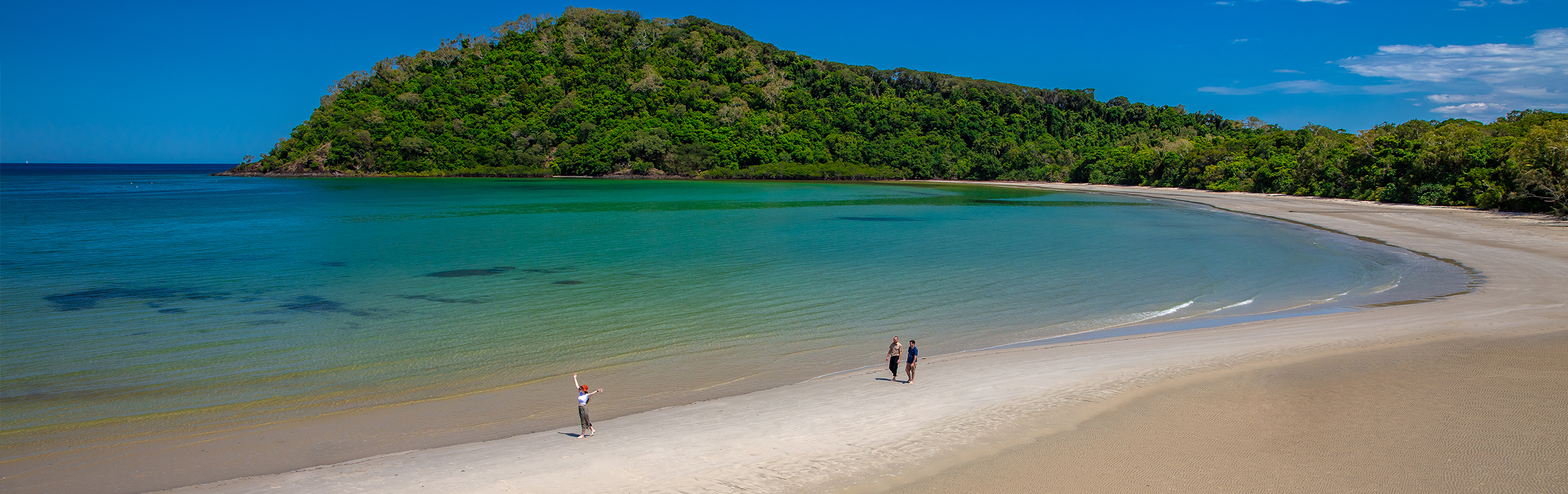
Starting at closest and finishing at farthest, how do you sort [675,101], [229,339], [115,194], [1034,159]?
[229,339] → [115,194] → [1034,159] → [675,101]

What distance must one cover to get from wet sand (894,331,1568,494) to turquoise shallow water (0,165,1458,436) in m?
4.73

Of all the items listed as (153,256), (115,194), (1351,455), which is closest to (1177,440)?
(1351,455)

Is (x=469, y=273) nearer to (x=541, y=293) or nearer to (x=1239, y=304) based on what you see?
(x=541, y=293)

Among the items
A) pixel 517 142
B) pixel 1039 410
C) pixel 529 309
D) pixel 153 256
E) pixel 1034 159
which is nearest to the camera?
pixel 1039 410

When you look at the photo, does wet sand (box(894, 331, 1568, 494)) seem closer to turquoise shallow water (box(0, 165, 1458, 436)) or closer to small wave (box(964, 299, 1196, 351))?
small wave (box(964, 299, 1196, 351))

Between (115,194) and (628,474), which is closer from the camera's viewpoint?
(628,474)

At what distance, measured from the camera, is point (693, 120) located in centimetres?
14800

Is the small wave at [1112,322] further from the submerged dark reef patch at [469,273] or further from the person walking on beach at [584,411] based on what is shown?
the submerged dark reef patch at [469,273]

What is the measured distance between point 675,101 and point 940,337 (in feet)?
485

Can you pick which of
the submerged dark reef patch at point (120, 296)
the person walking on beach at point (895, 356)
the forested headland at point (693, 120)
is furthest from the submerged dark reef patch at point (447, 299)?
the forested headland at point (693, 120)

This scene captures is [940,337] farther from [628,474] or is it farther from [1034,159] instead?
[1034,159]

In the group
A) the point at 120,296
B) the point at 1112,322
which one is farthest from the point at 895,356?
the point at 120,296

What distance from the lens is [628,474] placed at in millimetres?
7414

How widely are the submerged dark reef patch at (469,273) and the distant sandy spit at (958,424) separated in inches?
629
